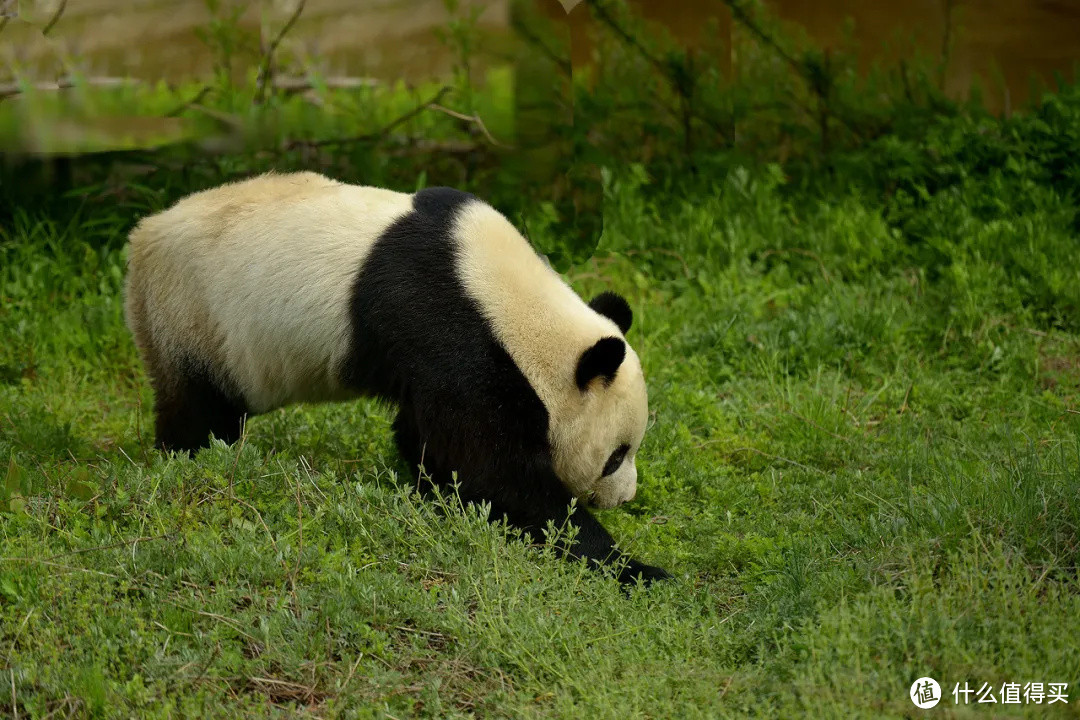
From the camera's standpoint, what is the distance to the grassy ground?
10.1ft

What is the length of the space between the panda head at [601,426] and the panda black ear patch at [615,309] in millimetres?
177

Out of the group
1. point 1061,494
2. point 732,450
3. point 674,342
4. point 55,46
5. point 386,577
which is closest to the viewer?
point 386,577

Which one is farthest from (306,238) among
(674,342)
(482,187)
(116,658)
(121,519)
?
(482,187)

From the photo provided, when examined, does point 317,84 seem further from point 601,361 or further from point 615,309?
point 601,361

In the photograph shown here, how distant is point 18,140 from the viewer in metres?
6.75

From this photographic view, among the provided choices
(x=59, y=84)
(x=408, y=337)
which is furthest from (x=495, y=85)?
(x=408, y=337)

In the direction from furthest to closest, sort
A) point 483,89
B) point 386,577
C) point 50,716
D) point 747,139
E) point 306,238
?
1. point 747,139
2. point 483,89
3. point 306,238
4. point 386,577
5. point 50,716

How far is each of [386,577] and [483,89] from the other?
4.63 metres

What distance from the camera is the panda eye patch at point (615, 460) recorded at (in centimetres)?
433

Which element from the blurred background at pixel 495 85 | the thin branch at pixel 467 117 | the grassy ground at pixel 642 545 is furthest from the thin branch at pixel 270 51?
the grassy ground at pixel 642 545

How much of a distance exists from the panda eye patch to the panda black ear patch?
0.50m

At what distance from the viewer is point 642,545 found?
435 cm

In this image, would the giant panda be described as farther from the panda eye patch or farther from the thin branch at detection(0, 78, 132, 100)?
the thin branch at detection(0, 78, 132, 100)

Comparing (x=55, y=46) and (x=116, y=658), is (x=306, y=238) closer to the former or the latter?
(x=116, y=658)
